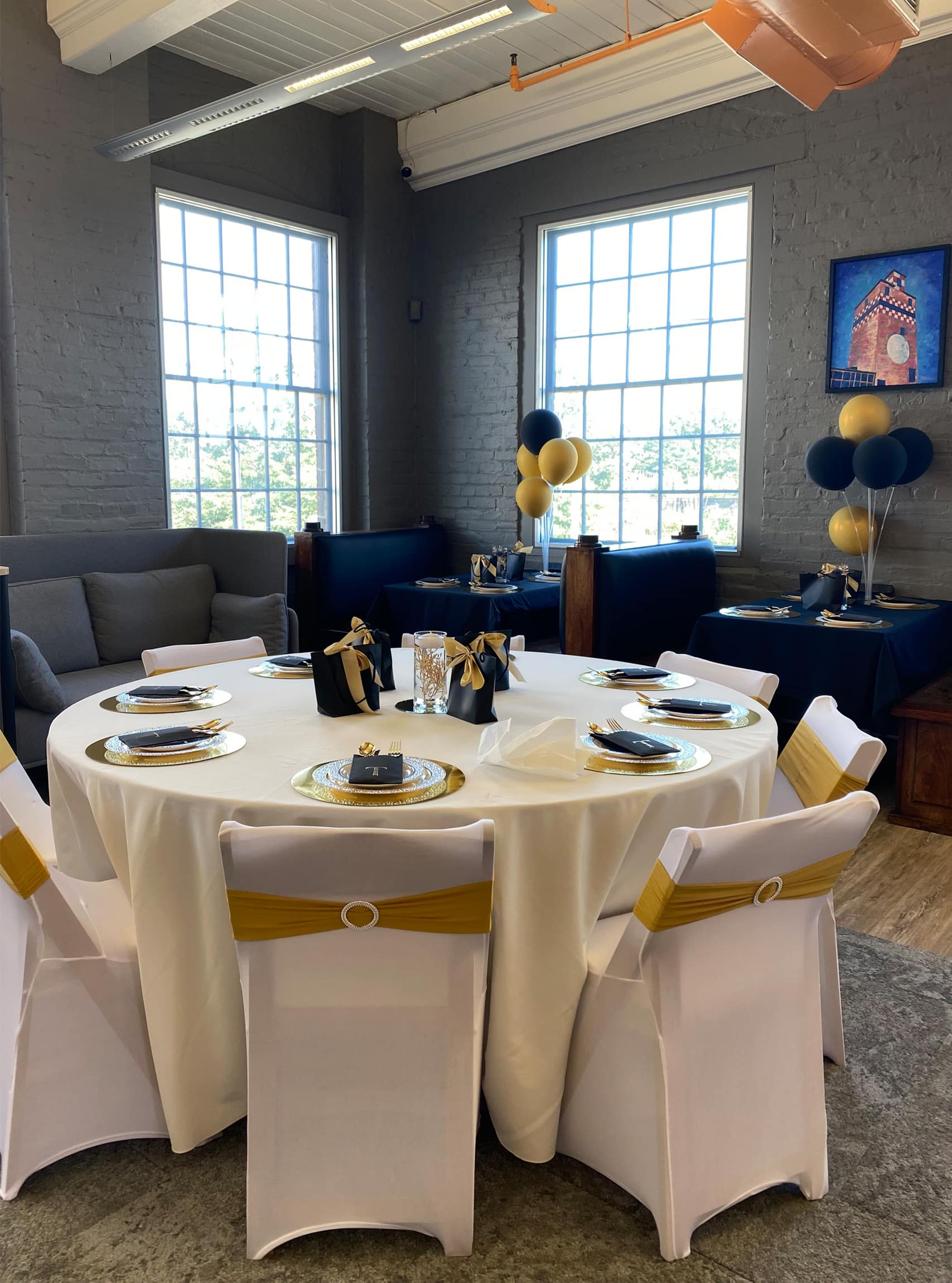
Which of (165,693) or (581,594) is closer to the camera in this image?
(165,693)

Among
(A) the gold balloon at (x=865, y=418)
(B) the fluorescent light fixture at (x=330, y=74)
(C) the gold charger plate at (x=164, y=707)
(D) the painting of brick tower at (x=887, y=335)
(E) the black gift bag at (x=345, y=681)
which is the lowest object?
(C) the gold charger plate at (x=164, y=707)

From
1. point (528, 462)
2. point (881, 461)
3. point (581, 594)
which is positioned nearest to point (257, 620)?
point (581, 594)

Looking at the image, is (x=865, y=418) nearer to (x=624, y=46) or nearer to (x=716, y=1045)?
(x=624, y=46)

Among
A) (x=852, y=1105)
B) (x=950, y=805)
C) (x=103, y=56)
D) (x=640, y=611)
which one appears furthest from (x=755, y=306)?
(x=852, y=1105)

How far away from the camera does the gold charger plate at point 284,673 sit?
2.74 metres

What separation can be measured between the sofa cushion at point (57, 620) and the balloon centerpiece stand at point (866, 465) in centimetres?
382

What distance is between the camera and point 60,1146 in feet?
6.12

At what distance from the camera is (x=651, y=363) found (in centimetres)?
627

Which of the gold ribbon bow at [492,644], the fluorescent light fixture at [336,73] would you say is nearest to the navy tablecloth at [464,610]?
the fluorescent light fixture at [336,73]

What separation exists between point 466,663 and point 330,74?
10.8 feet

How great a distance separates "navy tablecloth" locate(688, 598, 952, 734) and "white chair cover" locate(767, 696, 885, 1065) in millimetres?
1848

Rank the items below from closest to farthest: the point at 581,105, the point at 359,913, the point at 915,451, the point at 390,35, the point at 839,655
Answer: the point at 359,913 < the point at 839,655 < the point at 915,451 < the point at 390,35 < the point at 581,105

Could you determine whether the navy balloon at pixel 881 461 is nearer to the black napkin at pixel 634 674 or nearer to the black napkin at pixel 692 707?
the black napkin at pixel 634 674

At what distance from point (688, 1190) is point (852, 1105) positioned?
0.64 meters
